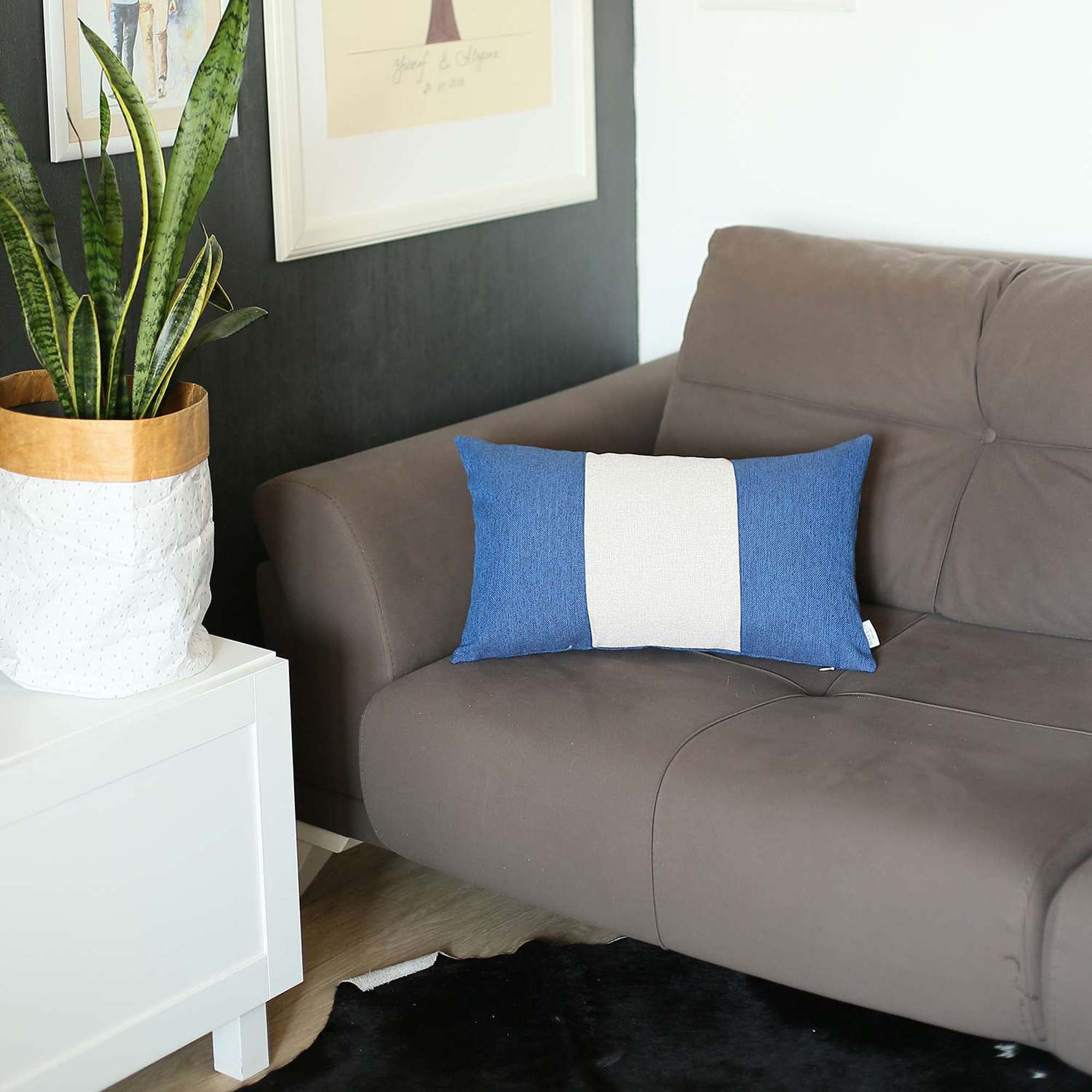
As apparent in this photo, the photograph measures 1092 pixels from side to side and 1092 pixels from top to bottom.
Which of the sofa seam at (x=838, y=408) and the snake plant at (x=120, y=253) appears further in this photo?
the sofa seam at (x=838, y=408)

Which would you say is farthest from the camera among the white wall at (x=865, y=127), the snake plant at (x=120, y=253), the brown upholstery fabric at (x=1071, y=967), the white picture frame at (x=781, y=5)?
the white picture frame at (x=781, y=5)

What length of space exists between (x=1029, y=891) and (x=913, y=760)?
8.6 inches

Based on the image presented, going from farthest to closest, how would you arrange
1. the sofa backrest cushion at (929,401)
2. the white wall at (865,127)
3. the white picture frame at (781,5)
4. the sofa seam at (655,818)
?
Result: the white picture frame at (781,5) → the white wall at (865,127) → the sofa backrest cushion at (929,401) → the sofa seam at (655,818)

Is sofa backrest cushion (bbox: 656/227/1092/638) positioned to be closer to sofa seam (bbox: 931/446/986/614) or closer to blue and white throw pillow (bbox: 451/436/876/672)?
sofa seam (bbox: 931/446/986/614)

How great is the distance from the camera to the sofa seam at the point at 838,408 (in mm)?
2141

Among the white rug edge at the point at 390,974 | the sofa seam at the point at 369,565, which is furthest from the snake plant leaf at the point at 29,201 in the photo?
the white rug edge at the point at 390,974

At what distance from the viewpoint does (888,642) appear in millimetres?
2049

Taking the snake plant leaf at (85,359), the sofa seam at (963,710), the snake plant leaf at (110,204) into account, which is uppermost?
the snake plant leaf at (110,204)

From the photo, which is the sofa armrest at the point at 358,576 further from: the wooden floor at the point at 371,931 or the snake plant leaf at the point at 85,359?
the snake plant leaf at the point at 85,359

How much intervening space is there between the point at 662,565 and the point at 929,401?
49 cm

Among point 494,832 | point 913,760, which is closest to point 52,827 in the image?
point 494,832

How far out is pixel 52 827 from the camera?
1537 mm

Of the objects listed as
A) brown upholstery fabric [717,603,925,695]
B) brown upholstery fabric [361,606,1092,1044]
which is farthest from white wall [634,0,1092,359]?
brown upholstery fabric [361,606,1092,1044]

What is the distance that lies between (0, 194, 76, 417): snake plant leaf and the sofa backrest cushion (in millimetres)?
972
